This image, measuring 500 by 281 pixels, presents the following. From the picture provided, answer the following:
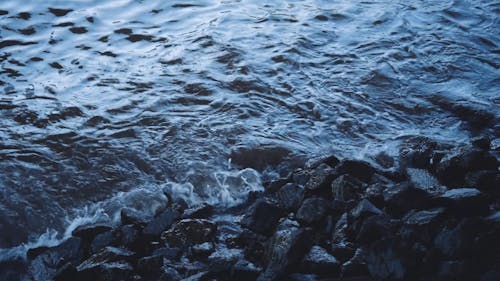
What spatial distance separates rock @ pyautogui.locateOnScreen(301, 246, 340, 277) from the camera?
305 cm

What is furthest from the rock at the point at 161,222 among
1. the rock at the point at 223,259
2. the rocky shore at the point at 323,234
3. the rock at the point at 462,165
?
the rock at the point at 462,165

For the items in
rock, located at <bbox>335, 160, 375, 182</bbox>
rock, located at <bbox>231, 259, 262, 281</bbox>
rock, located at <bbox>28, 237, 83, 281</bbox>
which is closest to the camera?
rock, located at <bbox>231, 259, 262, 281</bbox>

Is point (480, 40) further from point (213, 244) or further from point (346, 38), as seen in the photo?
point (213, 244)

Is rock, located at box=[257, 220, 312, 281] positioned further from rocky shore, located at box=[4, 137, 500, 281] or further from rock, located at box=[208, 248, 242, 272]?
rock, located at box=[208, 248, 242, 272]

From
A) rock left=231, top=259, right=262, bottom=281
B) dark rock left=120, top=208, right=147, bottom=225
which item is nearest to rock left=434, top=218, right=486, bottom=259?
rock left=231, top=259, right=262, bottom=281

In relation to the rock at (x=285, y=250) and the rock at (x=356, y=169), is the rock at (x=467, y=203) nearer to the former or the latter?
the rock at (x=356, y=169)

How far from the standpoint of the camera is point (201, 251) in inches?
130

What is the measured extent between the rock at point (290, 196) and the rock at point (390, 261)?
836 mm

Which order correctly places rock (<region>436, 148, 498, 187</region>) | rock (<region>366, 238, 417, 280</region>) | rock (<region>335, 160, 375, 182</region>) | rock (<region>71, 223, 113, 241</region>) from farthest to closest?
rock (<region>335, 160, 375, 182</region>) → rock (<region>436, 148, 498, 187</region>) → rock (<region>71, 223, 113, 241</region>) → rock (<region>366, 238, 417, 280</region>)

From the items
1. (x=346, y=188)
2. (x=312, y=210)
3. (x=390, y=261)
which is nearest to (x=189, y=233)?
(x=312, y=210)

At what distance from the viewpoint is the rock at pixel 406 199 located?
135 inches

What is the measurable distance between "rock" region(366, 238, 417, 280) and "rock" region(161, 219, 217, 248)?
3.82ft

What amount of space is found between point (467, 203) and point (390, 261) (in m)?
0.78

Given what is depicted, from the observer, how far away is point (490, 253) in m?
2.92
